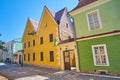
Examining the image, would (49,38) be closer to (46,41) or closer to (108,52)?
(46,41)

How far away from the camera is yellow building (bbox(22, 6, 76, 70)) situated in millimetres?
16109

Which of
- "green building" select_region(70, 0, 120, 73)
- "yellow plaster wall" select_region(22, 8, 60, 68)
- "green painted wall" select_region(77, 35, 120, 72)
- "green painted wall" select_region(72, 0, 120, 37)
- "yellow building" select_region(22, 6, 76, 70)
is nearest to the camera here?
"green painted wall" select_region(77, 35, 120, 72)

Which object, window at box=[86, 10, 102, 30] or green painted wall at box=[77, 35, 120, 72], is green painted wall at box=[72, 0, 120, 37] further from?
green painted wall at box=[77, 35, 120, 72]

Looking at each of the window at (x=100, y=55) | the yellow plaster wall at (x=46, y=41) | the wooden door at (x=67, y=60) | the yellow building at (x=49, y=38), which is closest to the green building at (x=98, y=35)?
the window at (x=100, y=55)

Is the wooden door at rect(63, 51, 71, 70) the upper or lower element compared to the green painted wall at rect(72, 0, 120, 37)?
lower

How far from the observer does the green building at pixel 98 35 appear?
30.6ft

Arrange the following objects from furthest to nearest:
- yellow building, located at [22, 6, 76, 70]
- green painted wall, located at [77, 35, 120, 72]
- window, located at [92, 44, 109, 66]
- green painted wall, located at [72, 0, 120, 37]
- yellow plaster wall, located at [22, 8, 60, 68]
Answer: yellow plaster wall, located at [22, 8, 60, 68] → yellow building, located at [22, 6, 76, 70] → window, located at [92, 44, 109, 66] → green painted wall, located at [72, 0, 120, 37] → green painted wall, located at [77, 35, 120, 72]

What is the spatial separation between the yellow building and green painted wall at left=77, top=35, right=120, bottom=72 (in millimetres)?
3967

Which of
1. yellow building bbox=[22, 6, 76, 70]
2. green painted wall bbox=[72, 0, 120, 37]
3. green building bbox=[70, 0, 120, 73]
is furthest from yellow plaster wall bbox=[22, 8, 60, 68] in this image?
green painted wall bbox=[72, 0, 120, 37]

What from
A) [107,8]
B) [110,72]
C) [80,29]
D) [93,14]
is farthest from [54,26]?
[110,72]

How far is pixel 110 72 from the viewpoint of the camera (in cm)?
932

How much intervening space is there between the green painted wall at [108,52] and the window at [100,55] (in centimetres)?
28

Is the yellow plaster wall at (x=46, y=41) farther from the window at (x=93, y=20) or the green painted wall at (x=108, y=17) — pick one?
the window at (x=93, y=20)

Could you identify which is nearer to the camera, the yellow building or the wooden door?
the wooden door
